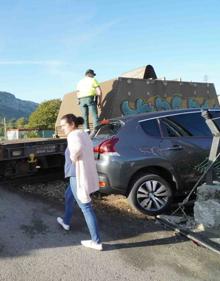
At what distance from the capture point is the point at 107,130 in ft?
25.1

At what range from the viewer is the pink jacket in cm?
541

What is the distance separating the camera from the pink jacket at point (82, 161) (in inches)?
213

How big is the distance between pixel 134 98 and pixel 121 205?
4.16m

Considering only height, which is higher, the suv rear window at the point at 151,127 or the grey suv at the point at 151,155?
the suv rear window at the point at 151,127

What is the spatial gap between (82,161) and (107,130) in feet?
7.50

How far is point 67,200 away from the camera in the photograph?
6168mm

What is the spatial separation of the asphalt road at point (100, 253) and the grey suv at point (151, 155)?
1.66 ft

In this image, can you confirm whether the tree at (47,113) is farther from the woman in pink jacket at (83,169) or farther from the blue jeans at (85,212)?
the woman in pink jacket at (83,169)

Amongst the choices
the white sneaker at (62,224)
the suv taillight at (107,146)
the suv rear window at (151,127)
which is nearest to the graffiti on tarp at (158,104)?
the suv rear window at (151,127)

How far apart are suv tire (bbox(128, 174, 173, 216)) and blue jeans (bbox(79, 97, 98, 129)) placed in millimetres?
3697

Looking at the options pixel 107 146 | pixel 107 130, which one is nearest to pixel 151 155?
pixel 107 146

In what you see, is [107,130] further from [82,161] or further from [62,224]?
[82,161]

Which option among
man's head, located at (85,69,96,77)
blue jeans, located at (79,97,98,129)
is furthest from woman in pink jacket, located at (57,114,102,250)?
man's head, located at (85,69,96,77)

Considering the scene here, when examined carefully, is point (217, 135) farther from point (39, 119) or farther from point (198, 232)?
point (39, 119)
